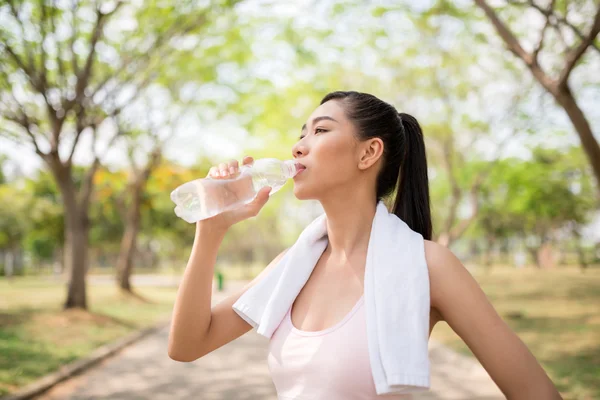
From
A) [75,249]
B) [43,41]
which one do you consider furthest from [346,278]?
[75,249]

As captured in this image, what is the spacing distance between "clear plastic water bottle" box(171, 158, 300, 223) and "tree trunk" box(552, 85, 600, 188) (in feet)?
17.9

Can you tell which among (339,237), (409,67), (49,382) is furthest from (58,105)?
(339,237)

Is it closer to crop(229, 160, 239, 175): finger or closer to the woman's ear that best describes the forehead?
the woman's ear

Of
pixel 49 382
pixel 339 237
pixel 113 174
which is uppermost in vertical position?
pixel 113 174

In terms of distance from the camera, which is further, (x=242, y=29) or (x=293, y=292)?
(x=242, y=29)

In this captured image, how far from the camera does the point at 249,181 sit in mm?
2234

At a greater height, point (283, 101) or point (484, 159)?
point (283, 101)

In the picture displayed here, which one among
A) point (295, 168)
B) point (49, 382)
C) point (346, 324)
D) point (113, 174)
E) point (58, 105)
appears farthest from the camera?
point (113, 174)

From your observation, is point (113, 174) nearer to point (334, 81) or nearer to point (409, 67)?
point (334, 81)

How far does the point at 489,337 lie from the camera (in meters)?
1.73

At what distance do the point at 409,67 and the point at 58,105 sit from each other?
403 inches

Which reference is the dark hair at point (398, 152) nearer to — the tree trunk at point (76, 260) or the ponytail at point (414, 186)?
the ponytail at point (414, 186)

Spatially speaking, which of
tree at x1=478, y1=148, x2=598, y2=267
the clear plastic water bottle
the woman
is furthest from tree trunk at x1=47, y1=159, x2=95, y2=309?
tree at x1=478, y1=148, x2=598, y2=267

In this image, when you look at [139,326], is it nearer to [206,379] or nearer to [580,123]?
[206,379]
